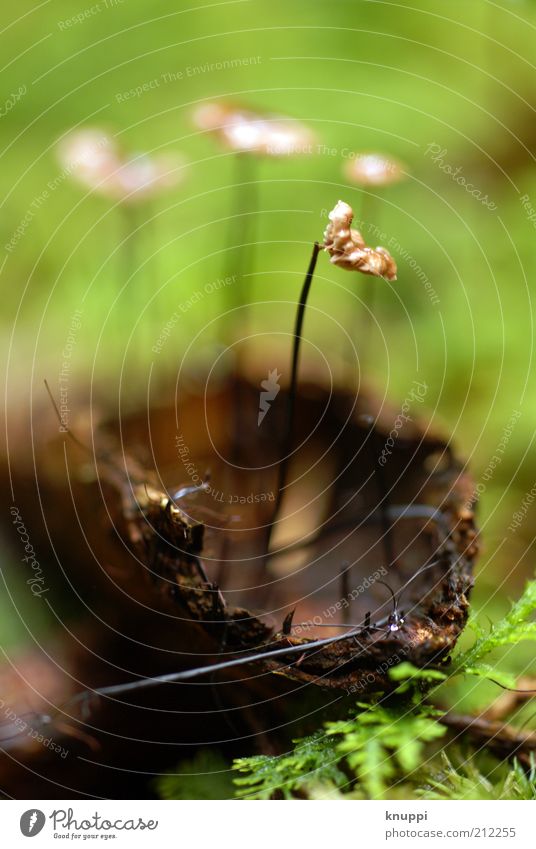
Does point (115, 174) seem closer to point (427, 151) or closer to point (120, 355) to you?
point (120, 355)

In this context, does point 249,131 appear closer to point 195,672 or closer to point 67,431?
point 67,431

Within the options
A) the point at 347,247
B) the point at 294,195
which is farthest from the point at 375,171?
the point at 294,195

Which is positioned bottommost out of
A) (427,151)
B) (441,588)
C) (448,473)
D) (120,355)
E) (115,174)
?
(441,588)

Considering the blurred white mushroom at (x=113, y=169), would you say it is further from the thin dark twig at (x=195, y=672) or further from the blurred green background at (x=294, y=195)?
the thin dark twig at (x=195, y=672)

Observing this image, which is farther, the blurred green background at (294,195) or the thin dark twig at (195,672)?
the blurred green background at (294,195)
